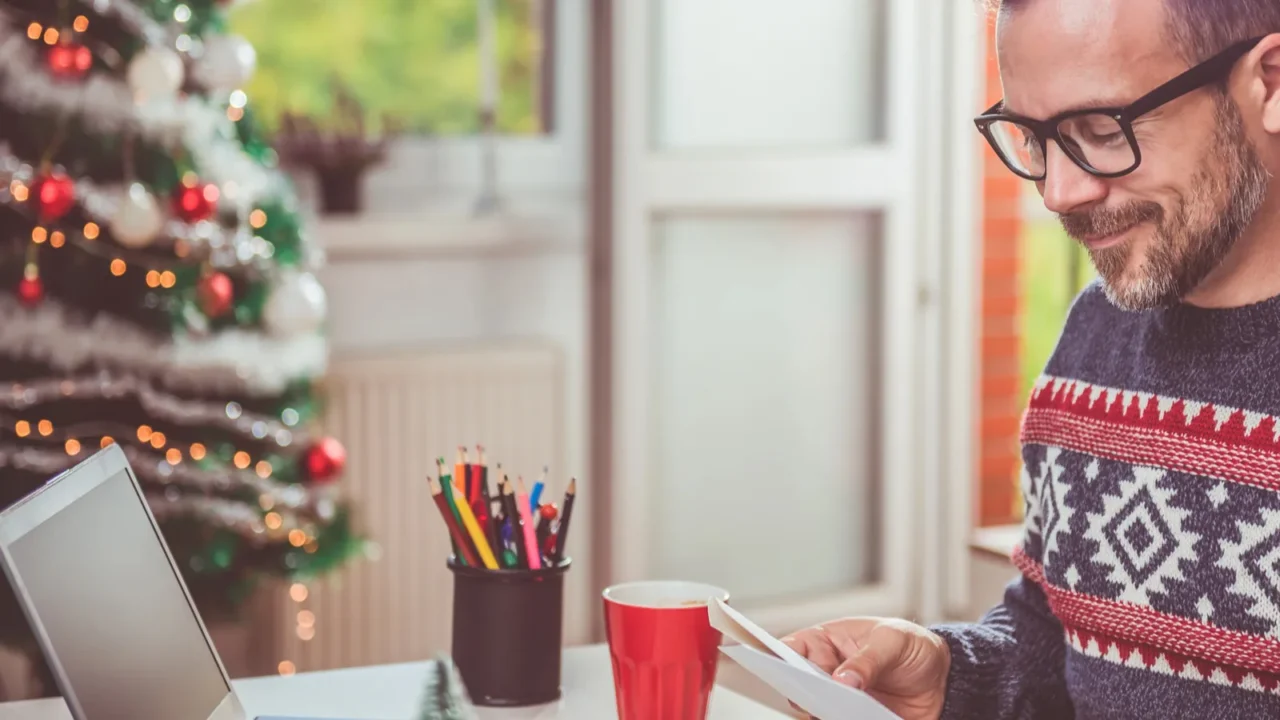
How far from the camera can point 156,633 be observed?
3.10 feet

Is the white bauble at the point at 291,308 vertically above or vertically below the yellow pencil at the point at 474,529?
above

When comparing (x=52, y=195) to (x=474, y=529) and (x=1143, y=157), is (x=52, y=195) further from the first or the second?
(x=1143, y=157)

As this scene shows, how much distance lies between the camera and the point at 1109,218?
103 cm

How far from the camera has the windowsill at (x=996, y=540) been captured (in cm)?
298

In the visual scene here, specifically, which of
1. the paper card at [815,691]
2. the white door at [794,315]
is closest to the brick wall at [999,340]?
the white door at [794,315]

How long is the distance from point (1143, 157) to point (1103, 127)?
0.03 metres

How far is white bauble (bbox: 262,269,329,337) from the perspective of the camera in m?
2.18

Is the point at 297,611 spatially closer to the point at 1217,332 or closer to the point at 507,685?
the point at 507,685

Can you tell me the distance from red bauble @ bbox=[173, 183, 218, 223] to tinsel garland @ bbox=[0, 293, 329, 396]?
0.17 m

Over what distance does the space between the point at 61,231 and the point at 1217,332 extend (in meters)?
1.57

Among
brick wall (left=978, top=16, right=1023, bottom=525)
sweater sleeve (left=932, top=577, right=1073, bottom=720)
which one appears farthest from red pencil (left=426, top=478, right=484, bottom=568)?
brick wall (left=978, top=16, right=1023, bottom=525)

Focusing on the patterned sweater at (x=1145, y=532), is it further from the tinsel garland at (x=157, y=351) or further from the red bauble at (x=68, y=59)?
the red bauble at (x=68, y=59)

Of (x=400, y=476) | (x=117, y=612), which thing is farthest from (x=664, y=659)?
(x=400, y=476)

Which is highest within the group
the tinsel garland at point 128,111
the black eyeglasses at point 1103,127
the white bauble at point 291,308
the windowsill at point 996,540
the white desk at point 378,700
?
the tinsel garland at point 128,111
